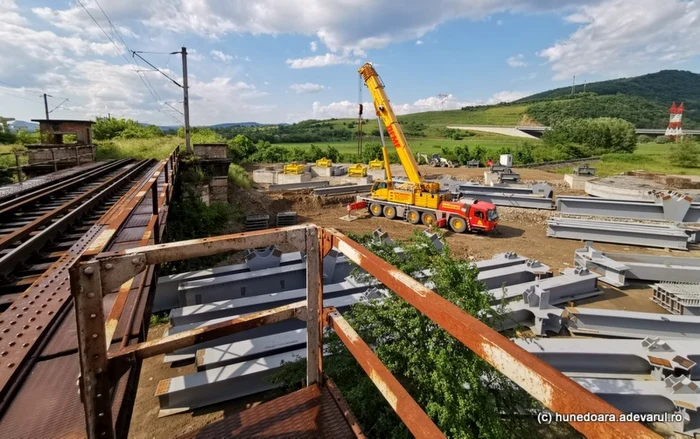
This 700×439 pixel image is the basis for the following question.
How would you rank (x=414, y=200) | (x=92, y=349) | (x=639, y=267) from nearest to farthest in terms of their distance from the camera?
(x=92, y=349), (x=639, y=267), (x=414, y=200)

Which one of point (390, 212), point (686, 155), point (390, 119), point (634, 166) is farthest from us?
point (634, 166)

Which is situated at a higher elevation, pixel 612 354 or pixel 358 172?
pixel 358 172

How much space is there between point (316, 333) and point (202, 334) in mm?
782

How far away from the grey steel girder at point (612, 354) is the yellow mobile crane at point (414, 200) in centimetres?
1009

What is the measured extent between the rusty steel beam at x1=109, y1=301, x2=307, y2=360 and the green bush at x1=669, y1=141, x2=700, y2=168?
45.8m

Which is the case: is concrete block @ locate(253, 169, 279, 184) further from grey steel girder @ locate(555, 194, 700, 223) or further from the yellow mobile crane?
grey steel girder @ locate(555, 194, 700, 223)

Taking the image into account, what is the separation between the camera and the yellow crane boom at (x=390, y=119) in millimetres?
17438

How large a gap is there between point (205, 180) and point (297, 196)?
7673mm

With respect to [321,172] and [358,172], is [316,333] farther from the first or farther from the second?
[321,172]

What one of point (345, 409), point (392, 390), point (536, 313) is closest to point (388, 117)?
point (536, 313)

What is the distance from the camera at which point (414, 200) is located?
59.0 ft

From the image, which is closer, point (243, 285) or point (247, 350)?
point (247, 350)

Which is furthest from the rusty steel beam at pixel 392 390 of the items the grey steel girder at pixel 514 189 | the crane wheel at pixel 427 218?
the grey steel girder at pixel 514 189

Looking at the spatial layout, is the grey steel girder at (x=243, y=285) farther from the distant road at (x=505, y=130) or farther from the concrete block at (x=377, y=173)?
the distant road at (x=505, y=130)
